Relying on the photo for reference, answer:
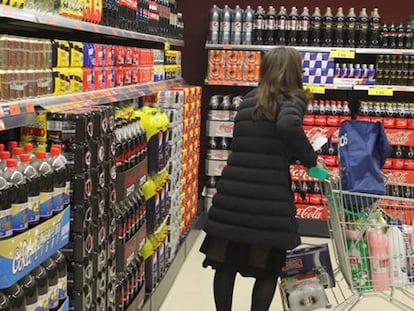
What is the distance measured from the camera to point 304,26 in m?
6.33

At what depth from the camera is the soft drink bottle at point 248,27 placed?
641 cm

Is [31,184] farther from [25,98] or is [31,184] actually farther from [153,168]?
[153,168]

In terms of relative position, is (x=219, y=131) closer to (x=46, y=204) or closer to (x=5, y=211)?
(x=46, y=204)

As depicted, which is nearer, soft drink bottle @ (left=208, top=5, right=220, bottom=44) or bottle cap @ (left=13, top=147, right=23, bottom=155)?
bottle cap @ (left=13, top=147, right=23, bottom=155)

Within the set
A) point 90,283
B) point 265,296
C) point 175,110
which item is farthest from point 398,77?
point 90,283

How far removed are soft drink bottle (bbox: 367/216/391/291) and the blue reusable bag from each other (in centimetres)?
17

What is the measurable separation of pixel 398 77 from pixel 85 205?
14.9ft

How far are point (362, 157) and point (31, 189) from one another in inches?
78.2

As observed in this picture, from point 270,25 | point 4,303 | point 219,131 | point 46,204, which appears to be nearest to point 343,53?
point 270,25

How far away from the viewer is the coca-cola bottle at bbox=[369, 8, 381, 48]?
627cm

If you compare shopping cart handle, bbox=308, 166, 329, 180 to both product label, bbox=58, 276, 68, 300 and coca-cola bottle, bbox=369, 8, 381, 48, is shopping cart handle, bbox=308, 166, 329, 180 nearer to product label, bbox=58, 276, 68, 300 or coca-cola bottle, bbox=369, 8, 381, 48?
product label, bbox=58, 276, 68, 300

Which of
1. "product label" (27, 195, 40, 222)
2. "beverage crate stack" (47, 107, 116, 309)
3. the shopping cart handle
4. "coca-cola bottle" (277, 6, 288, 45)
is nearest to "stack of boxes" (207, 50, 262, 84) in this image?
"coca-cola bottle" (277, 6, 288, 45)

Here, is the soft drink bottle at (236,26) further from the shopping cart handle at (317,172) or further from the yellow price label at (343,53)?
the shopping cart handle at (317,172)

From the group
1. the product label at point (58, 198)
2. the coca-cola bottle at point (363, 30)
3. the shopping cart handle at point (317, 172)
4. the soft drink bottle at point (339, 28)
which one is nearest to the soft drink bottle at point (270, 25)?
the soft drink bottle at point (339, 28)
